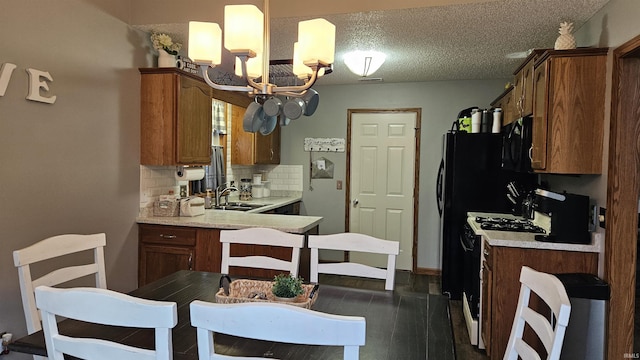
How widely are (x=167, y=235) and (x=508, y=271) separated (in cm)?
253

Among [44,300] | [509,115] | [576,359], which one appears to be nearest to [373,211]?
[509,115]

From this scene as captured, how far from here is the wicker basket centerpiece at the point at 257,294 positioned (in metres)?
1.58

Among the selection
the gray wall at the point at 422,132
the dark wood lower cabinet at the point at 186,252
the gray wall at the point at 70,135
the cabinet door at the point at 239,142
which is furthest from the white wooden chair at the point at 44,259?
the gray wall at the point at 422,132

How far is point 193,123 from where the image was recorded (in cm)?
349

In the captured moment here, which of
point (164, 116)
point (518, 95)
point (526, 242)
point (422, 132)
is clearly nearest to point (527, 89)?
point (518, 95)

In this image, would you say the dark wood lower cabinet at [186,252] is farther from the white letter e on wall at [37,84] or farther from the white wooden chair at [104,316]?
the white wooden chair at [104,316]

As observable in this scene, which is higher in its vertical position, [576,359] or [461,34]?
[461,34]

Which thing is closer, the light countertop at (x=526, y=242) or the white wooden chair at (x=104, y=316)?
the white wooden chair at (x=104, y=316)

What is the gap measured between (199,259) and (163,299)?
1397 millimetres

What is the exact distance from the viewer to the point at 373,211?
5.16 m

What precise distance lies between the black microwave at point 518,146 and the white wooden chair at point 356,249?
5.04ft

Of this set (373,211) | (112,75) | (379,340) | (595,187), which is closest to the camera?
(379,340)

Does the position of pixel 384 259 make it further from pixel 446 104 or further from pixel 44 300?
pixel 44 300

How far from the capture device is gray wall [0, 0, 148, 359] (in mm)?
2191
